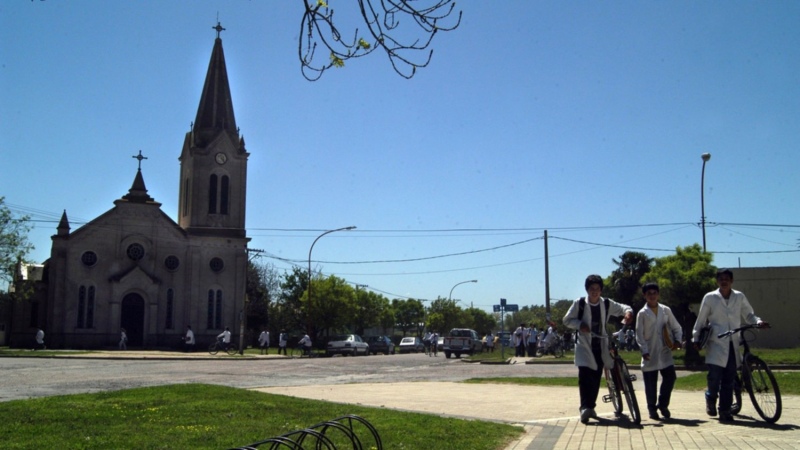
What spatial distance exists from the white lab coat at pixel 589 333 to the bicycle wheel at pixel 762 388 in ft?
4.96

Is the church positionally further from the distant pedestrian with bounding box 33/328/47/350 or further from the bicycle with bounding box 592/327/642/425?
the bicycle with bounding box 592/327/642/425

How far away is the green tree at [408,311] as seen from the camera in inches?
4483

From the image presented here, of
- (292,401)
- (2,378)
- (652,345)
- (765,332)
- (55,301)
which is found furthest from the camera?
(55,301)

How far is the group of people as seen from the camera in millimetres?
8977

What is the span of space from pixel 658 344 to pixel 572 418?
1.42 m

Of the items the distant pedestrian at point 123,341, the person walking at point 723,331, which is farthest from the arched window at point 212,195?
the person walking at point 723,331

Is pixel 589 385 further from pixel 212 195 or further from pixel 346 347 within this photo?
pixel 212 195

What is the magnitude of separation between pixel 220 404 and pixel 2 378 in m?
11.6

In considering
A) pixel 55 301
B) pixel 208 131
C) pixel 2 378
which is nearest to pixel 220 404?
pixel 2 378

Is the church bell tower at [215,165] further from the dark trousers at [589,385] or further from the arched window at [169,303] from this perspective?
the dark trousers at [589,385]

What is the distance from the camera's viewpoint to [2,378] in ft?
60.7

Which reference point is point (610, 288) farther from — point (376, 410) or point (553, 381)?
point (376, 410)

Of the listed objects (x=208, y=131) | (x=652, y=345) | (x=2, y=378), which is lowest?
(x=2, y=378)

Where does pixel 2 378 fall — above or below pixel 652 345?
below
